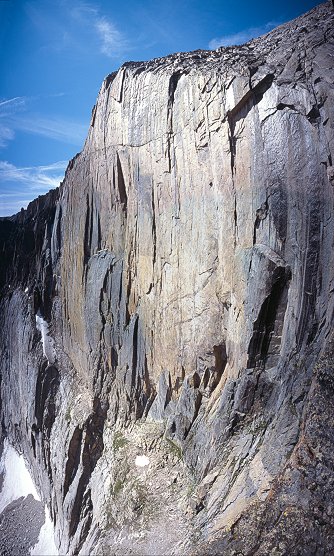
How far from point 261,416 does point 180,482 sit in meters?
5.20

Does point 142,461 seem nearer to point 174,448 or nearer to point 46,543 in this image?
point 174,448

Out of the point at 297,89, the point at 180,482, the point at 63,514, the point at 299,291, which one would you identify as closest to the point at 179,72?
the point at 297,89

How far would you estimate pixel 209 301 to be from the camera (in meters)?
13.7

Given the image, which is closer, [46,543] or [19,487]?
[46,543]

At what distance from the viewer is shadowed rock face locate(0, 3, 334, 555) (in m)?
9.11

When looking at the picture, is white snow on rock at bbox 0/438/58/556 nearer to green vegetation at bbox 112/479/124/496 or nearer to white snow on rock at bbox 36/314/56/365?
green vegetation at bbox 112/479/124/496

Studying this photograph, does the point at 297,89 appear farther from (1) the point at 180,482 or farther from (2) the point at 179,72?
(1) the point at 180,482

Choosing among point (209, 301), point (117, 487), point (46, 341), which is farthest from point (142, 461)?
point (46, 341)

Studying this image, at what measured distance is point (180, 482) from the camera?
13.1 metres

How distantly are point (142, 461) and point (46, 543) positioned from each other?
11.5m

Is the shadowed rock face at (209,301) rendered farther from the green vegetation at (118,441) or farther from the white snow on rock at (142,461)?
the white snow on rock at (142,461)

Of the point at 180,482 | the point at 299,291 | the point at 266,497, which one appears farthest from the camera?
the point at 180,482

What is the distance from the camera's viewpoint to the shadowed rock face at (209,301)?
9.11 m

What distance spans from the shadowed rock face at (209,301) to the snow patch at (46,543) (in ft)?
4.00
